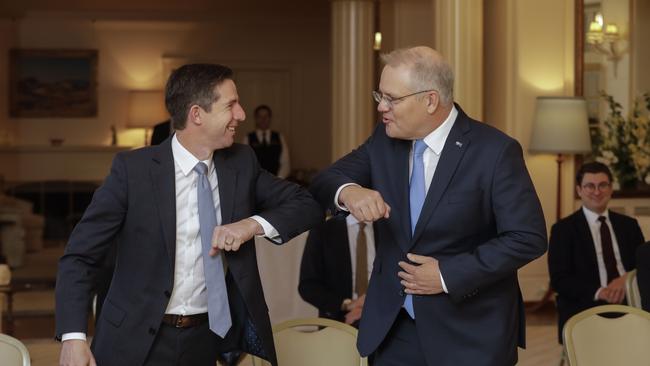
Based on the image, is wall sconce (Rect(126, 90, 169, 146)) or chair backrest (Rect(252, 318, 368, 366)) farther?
wall sconce (Rect(126, 90, 169, 146))

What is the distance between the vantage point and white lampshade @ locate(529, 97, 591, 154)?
8.47 m

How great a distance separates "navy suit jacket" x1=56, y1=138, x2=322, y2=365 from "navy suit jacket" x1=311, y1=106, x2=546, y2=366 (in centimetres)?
31

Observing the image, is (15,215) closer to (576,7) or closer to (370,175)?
(576,7)

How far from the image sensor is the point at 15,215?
13758mm

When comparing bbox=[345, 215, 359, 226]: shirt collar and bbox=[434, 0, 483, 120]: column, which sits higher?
bbox=[434, 0, 483, 120]: column

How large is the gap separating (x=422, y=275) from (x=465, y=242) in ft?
0.66

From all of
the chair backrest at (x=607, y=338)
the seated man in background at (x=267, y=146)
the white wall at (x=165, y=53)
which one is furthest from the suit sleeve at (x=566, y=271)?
the white wall at (x=165, y=53)

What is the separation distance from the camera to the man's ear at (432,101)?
317 centimetres

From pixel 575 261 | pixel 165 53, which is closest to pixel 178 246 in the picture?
pixel 575 261

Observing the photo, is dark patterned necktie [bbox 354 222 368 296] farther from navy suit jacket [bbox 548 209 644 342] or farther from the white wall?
the white wall

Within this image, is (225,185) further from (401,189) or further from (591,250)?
(591,250)

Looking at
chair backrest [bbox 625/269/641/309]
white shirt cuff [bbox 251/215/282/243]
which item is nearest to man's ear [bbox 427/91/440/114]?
white shirt cuff [bbox 251/215/282/243]

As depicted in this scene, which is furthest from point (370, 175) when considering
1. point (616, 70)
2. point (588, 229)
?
point (616, 70)

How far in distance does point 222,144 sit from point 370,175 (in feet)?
1.71
